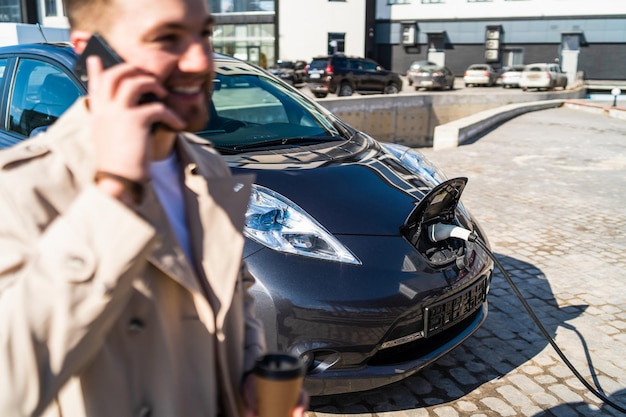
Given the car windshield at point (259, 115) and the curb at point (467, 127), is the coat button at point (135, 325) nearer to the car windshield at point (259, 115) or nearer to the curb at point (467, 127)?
the car windshield at point (259, 115)

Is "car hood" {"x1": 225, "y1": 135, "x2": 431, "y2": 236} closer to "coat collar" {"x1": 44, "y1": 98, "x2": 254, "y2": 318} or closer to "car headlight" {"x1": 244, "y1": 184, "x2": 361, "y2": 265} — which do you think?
"car headlight" {"x1": 244, "y1": 184, "x2": 361, "y2": 265}

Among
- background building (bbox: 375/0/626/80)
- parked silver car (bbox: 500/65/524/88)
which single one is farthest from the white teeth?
background building (bbox: 375/0/626/80)

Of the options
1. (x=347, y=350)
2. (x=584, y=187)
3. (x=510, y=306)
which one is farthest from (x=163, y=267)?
(x=584, y=187)

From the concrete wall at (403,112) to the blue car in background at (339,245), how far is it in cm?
746

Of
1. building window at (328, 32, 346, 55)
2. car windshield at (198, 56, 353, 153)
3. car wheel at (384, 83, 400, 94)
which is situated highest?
building window at (328, 32, 346, 55)

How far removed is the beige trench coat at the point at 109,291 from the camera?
3.16ft

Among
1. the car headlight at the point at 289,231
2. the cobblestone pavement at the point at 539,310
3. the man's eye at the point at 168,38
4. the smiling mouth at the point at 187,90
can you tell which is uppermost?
the man's eye at the point at 168,38

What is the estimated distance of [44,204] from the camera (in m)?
1.05

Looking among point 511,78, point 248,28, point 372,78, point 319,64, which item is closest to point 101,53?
point 319,64

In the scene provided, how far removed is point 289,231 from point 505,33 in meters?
48.0

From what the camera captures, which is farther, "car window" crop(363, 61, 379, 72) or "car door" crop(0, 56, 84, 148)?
"car window" crop(363, 61, 379, 72)

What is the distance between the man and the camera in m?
0.97

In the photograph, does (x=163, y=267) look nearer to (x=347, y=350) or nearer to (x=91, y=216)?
(x=91, y=216)

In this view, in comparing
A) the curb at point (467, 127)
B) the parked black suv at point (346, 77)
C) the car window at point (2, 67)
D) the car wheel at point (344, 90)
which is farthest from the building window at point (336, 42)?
the car window at point (2, 67)
